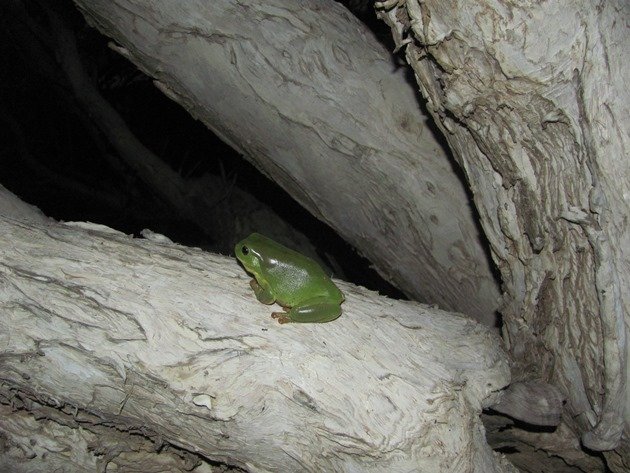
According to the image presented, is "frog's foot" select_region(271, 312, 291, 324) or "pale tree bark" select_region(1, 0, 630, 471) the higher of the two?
"pale tree bark" select_region(1, 0, 630, 471)

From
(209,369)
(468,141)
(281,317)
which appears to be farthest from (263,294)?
(468,141)

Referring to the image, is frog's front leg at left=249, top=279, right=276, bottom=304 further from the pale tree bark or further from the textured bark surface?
the pale tree bark

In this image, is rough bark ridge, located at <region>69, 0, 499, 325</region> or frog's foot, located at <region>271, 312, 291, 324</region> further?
rough bark ridge, located at <region>69, 0, 499, 325</region>

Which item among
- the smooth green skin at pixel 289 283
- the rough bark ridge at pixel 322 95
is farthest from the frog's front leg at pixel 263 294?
the rough bark ridge at pixel 322 95

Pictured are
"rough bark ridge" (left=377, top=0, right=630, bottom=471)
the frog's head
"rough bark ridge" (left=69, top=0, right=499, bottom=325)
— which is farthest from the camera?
"rough bark ridge" (left=69, top=0, right=499, bottom=325)

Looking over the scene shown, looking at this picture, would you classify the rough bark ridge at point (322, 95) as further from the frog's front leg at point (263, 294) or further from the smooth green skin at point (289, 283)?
the frog's front leg at point (263, 294)

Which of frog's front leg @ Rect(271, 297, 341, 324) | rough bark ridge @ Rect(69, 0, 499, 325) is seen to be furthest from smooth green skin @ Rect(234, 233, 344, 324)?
rough bark ridge @ Rect(69, 0, 499, 325)

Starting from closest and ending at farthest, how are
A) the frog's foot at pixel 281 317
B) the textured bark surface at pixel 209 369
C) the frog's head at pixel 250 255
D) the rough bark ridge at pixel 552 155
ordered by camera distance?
the rough bark ridge at pixel 552 155 < the textured bark surface at pixel 209 369 < the frog's foot at pixel 281 317 < the frog's head at pixel 250 255
